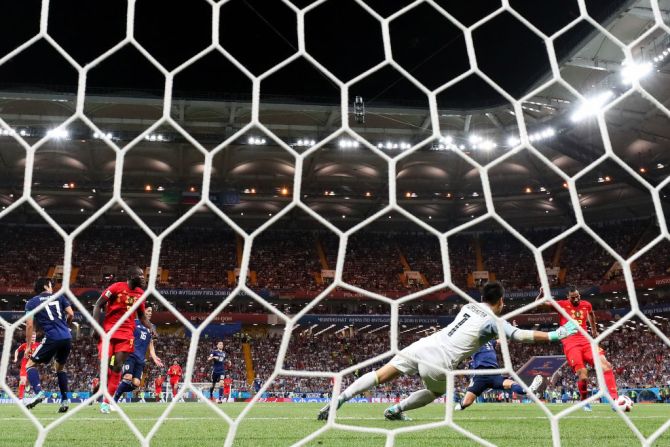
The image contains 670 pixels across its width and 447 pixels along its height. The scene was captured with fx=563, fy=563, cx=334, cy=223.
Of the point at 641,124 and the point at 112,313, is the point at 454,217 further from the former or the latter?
the point at 112,313

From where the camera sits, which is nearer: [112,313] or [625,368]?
[112,313]

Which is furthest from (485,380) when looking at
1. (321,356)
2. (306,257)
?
(306,257)

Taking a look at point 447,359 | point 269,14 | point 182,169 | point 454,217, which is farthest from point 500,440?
point 454,217

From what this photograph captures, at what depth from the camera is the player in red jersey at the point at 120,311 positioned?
182 inches

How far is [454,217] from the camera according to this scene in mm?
31281

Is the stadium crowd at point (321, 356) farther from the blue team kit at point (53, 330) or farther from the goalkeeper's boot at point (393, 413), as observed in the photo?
the goalkeeper's boot at point (393, 413)

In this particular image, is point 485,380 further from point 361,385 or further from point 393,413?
point 361,385

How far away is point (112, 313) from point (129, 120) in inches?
771

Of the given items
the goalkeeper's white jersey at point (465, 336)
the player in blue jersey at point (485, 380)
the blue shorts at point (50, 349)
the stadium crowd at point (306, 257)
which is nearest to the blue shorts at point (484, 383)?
the player in blue jersey at point (485, 380)

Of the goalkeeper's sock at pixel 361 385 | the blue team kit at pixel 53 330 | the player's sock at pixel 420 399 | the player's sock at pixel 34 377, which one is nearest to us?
the goalkeeper's sock at pixel 361 385

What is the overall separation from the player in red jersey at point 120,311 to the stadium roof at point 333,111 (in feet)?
38.6

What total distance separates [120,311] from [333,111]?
58.6 feet

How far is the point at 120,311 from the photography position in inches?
200

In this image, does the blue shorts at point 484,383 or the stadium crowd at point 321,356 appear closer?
the blue shorts at point 484,383
